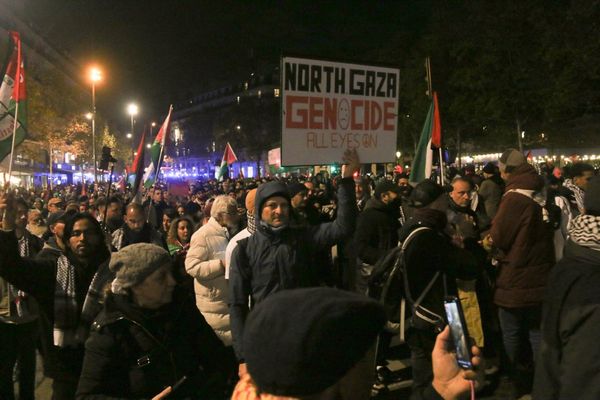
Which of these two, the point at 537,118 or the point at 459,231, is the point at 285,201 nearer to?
the point at 459,231

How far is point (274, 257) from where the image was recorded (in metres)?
3.62

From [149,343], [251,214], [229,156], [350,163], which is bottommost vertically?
[149,343]

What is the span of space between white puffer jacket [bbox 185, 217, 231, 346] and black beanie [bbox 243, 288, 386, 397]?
3.45m

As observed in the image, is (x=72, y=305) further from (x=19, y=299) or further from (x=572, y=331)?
(x=572, y=331)

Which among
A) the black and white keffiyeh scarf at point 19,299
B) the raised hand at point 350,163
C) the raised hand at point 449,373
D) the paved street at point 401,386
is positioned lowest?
the paved street at point 401,386

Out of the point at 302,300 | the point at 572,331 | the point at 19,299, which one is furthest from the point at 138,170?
the point at 302,300

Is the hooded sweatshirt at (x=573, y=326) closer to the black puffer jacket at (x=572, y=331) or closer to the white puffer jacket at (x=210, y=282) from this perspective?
the black puffer jacket at (x=572, y=331)

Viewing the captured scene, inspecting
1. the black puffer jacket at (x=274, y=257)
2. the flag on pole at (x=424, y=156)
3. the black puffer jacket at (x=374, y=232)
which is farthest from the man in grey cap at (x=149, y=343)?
the flag on pole at (x=424, y=156)

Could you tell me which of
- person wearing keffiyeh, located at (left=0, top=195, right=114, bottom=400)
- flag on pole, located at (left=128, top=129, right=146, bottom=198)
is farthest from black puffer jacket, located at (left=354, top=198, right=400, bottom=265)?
flag on pole, located at (left=128, top=129, right=146, bottom=198)

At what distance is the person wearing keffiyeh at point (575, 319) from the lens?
7.23 feet

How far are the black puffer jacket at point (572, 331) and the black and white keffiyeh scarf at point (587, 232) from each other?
2 cm

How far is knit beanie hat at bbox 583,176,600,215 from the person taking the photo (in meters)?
2.59

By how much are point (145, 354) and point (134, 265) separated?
47 cm

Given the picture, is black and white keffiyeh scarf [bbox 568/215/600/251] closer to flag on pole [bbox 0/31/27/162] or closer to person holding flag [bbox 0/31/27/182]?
person holding flag [bbox 0/31/27/182]
